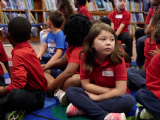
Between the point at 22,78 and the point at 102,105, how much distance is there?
0.51m

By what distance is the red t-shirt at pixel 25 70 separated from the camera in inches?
43.6

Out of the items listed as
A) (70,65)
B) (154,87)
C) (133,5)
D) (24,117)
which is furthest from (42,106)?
(133,5)

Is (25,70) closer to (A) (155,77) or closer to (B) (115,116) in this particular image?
(B) (115,116)

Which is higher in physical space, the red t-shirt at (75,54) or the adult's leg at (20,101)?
the red t-shirt at (75,54)

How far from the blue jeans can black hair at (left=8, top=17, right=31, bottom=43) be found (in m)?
0.53

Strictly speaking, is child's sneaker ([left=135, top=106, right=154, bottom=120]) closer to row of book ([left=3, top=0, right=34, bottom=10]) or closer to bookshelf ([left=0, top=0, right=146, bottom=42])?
bookshelf ([left=0, top=0, right=146, bottom=42])

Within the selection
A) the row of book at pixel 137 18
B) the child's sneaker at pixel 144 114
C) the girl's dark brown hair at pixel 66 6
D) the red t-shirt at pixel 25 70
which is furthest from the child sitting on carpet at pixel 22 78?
the row of book at pixel 137 18

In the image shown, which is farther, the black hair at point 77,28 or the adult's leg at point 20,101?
the black hair at point 77,28

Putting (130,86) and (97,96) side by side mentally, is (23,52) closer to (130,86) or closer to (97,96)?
(97,96)

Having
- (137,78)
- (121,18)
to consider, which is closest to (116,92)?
(137,78)

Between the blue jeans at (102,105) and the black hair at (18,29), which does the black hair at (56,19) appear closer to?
the black hair at (18,29)

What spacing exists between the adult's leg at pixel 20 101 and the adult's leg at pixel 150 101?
27.0 inches

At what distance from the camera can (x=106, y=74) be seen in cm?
119

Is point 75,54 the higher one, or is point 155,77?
point 75,54
